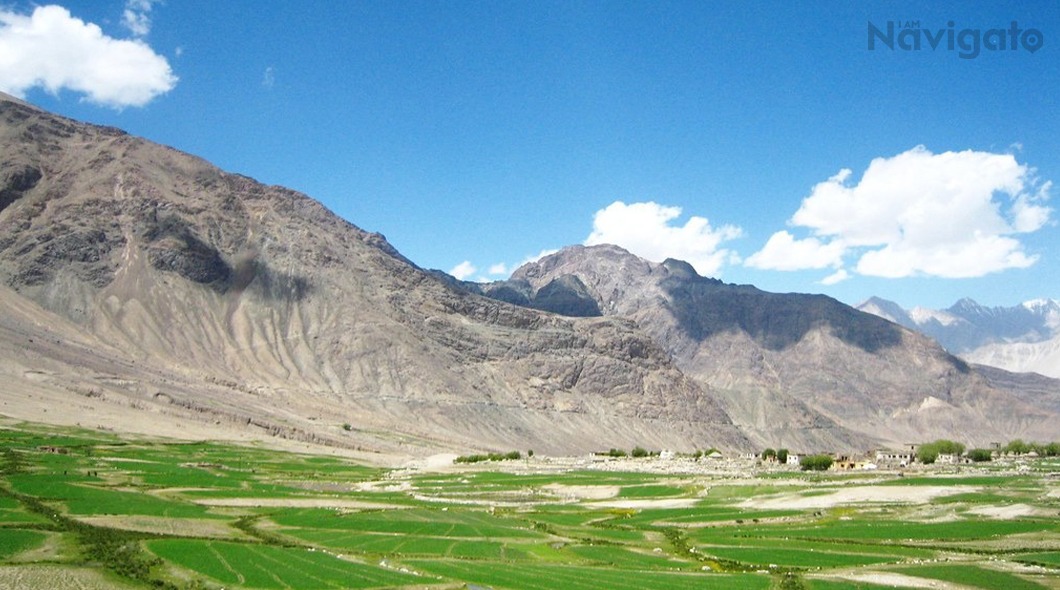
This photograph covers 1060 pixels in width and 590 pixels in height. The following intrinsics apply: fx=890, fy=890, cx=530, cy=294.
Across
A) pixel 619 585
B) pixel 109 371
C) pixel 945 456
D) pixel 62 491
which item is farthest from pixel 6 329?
pixel 945 456

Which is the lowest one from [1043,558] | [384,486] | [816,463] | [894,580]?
[384,486]

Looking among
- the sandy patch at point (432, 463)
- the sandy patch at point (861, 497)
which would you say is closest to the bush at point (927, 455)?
the sandy patch at point (861, 497)

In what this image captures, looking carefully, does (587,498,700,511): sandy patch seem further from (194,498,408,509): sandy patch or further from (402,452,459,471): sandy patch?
(402,452,459,471): sandy patch

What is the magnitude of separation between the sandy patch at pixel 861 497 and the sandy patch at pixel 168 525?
48.7 m

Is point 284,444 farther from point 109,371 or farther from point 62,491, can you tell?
point 62,491

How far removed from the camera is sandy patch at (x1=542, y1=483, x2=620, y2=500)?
3826 inches

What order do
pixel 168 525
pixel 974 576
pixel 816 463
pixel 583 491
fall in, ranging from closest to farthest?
pixel 974 576, pixel 168 525, pixel 583 491, pixel 816 463

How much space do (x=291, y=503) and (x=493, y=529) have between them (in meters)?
21.6

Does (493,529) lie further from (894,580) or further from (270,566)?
(894,580)

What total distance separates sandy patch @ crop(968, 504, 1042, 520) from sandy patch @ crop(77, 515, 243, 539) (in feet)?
193

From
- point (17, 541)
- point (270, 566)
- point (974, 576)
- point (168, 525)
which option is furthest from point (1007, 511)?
point (17, 541)

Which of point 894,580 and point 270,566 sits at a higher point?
point 894,580

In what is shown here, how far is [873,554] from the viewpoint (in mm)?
54250

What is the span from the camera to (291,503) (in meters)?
77.0
